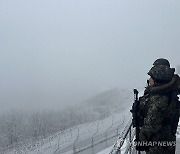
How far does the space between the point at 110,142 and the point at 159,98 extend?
12613 millimetres

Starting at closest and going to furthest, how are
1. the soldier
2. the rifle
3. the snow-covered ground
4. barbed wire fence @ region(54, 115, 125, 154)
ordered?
the soldier < the rifle < barbed wire fence @ region(54, 115, 125, 154) < the snow-covered ground

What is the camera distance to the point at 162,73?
4020 millimetres

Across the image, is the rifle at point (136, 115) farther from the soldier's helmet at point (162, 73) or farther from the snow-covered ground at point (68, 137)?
the snow-covered ground at point (68, 137)

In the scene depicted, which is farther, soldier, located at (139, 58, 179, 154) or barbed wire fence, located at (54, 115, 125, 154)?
barbed wire fence, located at (54, 115, 125, 154)

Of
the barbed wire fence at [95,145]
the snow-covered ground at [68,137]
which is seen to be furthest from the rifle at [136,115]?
the snow-covered ground at [68,137]

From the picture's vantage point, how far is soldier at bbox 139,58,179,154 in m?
3.98

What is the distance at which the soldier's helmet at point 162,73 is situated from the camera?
4.02 m

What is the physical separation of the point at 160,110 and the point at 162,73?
0.47m

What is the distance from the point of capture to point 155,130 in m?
3.96

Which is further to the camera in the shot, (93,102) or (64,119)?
(93,102)

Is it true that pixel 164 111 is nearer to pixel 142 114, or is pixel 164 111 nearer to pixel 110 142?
pixel 142 114

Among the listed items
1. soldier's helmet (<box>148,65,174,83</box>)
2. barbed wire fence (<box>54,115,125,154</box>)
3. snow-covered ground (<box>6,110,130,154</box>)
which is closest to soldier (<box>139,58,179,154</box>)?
soldier's helmet (<box>148,65,174,83</box>)

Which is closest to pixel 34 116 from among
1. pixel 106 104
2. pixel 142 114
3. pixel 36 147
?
pixel 106 104

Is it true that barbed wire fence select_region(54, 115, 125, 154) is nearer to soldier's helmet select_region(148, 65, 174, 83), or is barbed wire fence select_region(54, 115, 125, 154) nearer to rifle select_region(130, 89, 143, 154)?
rifle select_region(130, 89, 143, 154)
